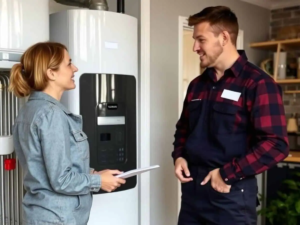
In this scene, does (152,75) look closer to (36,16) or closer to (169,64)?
(169,64)

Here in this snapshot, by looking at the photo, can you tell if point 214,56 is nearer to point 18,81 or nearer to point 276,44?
point 18,81

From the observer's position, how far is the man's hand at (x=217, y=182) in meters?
1.60

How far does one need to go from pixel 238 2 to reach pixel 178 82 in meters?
1.07

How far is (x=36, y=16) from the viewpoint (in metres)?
1.68

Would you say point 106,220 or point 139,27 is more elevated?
point 139,27

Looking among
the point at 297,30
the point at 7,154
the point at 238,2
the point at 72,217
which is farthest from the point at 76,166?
the point at 297,30

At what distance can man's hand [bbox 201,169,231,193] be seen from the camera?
160 centimetres

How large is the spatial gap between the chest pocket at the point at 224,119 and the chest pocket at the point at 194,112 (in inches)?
4.3

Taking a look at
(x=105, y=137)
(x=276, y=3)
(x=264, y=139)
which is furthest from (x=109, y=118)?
(x=276, y=3)

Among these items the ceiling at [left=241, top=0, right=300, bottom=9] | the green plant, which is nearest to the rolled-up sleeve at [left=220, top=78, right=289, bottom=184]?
the green plant

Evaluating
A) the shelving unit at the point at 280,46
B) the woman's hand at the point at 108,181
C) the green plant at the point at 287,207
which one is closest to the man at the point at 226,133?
the woman's hand at the point at 108,181

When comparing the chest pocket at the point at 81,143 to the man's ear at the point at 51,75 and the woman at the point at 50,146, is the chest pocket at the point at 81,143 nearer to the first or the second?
the woman at the point at 50,146

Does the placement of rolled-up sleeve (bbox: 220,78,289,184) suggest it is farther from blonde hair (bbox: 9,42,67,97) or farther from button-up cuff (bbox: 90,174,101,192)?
blonde hair (bbox: 9,42,67,97)

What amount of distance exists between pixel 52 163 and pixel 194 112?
721 mm
